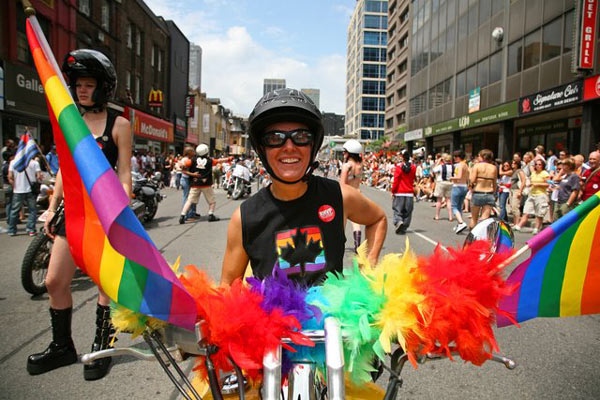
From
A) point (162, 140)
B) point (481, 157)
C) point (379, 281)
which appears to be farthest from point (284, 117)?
point (162, 140)

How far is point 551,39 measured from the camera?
68.6ft

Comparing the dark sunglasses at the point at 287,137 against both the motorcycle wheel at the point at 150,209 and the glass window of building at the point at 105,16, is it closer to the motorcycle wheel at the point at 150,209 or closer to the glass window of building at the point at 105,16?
the motorcycle wheel at the point at 150,209

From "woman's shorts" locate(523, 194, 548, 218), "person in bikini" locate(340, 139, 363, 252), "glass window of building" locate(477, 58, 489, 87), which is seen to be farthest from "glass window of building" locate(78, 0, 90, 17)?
"glass window of building" locate(477, 58, 489, 87)

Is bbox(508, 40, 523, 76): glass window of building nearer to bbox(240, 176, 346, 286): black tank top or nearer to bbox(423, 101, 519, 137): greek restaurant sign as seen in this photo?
bbox(423, 101, 519, 137): greek restaurant sign

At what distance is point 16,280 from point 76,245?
5.52 metres

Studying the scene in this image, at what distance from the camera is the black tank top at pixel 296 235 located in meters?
2.09

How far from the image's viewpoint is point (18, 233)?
9.31 m

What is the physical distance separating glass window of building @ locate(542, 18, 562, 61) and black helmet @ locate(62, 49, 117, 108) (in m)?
22.2

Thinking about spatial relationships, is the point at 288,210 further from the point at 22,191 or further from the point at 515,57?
the point at 515,57

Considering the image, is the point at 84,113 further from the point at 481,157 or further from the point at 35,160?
the point at 481,157
